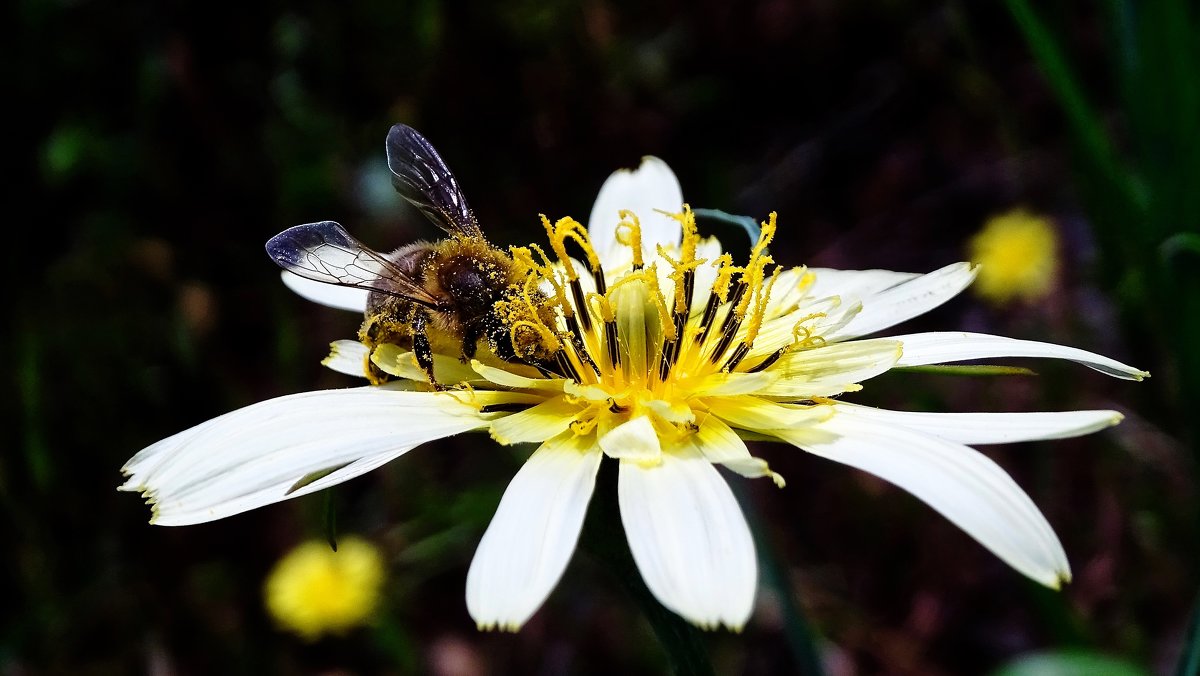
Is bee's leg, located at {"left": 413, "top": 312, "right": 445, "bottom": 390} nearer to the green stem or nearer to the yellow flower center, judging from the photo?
the yellow flower center

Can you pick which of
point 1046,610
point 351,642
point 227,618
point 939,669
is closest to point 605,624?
point 351,642

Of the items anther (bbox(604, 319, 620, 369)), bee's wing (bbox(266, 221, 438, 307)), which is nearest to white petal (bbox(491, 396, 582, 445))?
anther (bbox(604, 319, 620, 369))

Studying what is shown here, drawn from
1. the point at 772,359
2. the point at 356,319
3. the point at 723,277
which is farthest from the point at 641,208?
the point at 356,319

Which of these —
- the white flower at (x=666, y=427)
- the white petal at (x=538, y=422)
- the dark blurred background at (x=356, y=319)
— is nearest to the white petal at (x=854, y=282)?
the white flower at (x=666, y=427)

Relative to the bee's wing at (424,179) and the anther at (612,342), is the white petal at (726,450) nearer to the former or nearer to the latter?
the anther at (612,342)

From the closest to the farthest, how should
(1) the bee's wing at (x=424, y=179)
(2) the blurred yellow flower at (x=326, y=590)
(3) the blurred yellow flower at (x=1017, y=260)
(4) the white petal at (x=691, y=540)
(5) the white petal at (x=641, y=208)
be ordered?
(4) the white petal at (x=691, y=540), (1) the bee's wing at (x=424, y=179), (5) the white petal at (x=641, y=208), (2) the blurred yellow flower at (x=326, y=590), (3) the blurred yellow flower at (x=1017, y=260)

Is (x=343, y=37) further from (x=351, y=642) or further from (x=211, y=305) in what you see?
(x=351, y=642)
